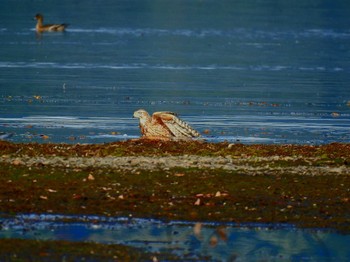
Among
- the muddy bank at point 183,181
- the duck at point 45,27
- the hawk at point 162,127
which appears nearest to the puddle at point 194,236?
the muddy bank at point 183,181

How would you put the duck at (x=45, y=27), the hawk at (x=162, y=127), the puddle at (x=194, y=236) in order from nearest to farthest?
1. the puddle at (x=194, y=236)
2. the hawk at (x=162, y=127)
3. the duck at (x=45, y=27)

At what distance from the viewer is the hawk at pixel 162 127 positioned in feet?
72.0

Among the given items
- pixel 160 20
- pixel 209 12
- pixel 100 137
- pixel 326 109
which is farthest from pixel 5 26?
pixel 100 137

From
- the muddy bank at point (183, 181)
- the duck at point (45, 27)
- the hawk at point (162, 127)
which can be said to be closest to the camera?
the muddy bank at point (183, 181)

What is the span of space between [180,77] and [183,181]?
2315 centimetres

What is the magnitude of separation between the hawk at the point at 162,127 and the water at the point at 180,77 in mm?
1079

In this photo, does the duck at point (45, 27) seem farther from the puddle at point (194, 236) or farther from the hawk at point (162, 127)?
the puddle at point (194, 236)

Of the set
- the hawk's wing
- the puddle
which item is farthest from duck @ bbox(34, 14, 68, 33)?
the puddle

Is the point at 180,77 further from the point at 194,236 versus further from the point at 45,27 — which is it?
the point at 194,236

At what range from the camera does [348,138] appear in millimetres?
24188

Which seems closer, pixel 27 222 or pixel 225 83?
pixel 27 222

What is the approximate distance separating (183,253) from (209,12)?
80608 mm

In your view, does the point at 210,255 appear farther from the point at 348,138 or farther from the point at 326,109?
the point at 326,109

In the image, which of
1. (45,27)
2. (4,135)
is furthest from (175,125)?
(45,27)
